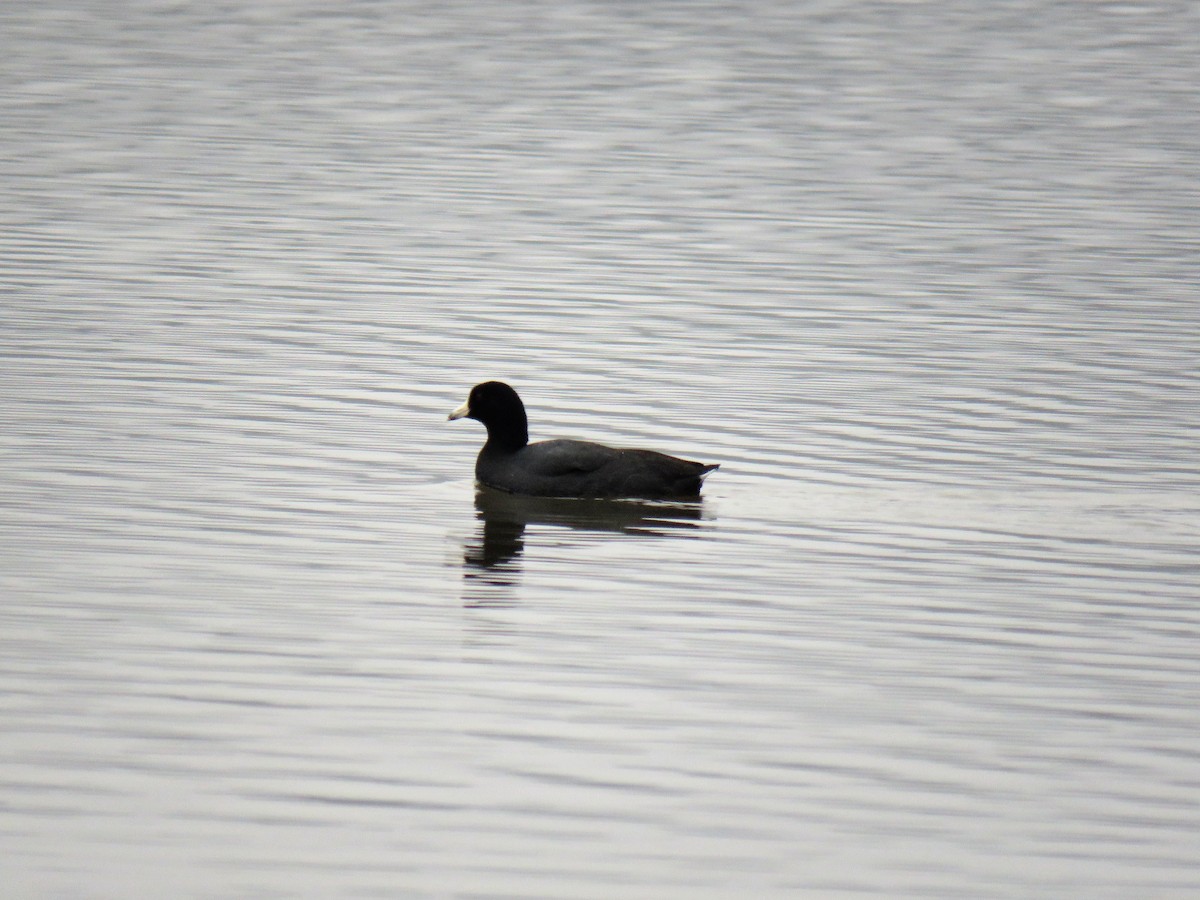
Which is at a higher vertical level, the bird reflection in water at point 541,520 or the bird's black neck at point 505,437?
the bird's black neck at point 505,437

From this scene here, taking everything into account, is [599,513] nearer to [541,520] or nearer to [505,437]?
[541,520]

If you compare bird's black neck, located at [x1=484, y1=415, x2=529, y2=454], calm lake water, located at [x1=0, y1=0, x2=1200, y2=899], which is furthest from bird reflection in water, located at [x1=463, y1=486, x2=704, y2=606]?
bird's black neck, located at [x1=484, y1=415, x2=529, y2=454]

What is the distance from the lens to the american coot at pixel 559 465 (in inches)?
614

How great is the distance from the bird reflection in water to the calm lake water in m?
0.06

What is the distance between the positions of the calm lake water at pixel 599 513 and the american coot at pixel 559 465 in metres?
0.24

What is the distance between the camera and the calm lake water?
356 inches

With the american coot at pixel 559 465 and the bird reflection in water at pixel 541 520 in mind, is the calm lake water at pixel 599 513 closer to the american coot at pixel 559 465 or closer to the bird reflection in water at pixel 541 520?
the bird reflection in water at pixel 541 520

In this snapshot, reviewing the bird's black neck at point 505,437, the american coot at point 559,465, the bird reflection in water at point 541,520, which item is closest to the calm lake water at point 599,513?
the bird reflection in water at point 541,520

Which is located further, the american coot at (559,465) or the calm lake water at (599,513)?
the american coot at (559,465)

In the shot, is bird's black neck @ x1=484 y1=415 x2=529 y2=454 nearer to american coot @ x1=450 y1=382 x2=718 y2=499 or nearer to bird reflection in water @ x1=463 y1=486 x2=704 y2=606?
american coot @ x1=450 y1=382 x2=718 y2=499

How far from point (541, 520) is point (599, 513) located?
467 mm

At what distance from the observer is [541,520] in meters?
15.3

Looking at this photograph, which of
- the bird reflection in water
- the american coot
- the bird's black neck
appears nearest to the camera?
the bird reflection in water

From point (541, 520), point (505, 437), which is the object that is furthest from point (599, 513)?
point (505, 437)
